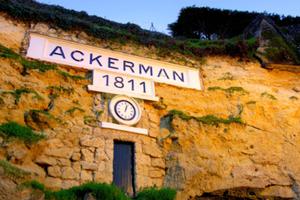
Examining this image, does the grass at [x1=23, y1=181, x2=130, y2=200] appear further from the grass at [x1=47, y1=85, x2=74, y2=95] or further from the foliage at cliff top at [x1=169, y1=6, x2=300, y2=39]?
the foliage at cliff top at [x1=169, y1=6, x2=300, y2=39]

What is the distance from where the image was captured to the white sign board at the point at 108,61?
882 cm

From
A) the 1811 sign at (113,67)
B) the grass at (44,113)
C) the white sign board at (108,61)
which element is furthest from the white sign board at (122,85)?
the grass at (44,113)

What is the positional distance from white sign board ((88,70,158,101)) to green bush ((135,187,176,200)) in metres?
2.38

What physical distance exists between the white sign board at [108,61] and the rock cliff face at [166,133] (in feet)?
0.74

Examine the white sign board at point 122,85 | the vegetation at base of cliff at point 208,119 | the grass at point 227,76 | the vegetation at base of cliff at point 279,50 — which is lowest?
the vegetation at base of cliff at point 208,119

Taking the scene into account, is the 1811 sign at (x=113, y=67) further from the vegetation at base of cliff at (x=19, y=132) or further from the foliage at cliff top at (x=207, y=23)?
the foliage at cliff top at (x=207, y=23)

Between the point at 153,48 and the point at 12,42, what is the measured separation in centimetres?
342

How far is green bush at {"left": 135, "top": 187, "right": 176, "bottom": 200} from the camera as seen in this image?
Answer: 696cm

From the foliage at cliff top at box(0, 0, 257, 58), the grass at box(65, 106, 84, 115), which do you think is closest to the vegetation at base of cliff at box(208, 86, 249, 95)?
the foliage at cliff top at box(0, 0, 257, 58)

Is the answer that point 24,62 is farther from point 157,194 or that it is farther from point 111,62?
point 157,194

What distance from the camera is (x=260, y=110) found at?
9.52 meters

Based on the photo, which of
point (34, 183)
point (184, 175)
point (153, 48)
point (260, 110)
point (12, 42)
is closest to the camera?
point (34, 183)

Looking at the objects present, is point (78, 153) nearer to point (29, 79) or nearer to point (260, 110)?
point (29, 79)

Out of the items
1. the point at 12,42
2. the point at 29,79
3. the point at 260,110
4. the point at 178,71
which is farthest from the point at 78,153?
the point at 260,110
